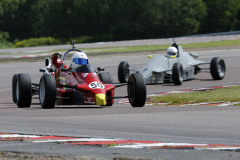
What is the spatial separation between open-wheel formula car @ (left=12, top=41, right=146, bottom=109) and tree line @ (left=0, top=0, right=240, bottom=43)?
54.5 m

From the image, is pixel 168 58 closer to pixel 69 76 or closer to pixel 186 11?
pixel 69 76

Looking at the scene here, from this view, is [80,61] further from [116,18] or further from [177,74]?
[116,18]

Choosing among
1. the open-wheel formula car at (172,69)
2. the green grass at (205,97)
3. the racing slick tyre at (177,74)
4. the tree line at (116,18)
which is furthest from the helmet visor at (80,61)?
the tree line at (116,18)

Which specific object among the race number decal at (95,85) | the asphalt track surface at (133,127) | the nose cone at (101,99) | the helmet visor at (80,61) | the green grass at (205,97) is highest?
the helmet visor at (80,61)

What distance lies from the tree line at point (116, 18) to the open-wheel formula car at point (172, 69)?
4644 centimetres

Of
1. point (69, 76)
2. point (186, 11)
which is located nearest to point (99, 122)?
point (69, 76)

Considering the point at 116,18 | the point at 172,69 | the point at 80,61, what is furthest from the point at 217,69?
the point at 116,18

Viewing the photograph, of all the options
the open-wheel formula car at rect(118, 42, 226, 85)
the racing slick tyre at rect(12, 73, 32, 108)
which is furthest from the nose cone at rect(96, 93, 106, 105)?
the open-wheel formula car at rect(118, 42, 226, 85)

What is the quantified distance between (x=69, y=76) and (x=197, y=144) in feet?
25.5

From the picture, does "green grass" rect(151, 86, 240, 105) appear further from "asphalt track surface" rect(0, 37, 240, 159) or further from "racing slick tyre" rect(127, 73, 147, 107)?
"asphalt track surface" rect(0, 37, 240, 159)

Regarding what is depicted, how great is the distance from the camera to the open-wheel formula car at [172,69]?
21734 mm

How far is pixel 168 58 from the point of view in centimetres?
2286

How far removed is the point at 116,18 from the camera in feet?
246

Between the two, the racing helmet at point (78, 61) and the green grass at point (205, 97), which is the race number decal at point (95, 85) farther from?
the green grass at point (205, 97)
